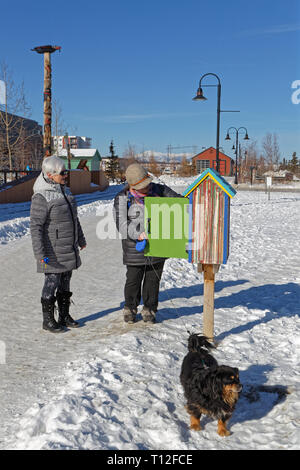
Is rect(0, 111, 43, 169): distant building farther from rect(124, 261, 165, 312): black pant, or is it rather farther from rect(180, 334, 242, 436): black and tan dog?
rect(180, 334, 242, 436): black and tan dog

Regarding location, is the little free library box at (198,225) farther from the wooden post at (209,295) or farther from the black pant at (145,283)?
the black pant at (145,283)

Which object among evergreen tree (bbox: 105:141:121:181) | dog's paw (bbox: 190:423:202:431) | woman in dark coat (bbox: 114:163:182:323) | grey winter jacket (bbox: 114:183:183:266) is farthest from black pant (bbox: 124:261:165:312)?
evergreen tree (bbox: 105:141:121:181)

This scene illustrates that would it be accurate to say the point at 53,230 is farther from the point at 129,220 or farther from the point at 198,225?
the point at 198,225

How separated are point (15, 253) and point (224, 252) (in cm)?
693

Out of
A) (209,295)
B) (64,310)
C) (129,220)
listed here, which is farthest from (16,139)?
(209,295)

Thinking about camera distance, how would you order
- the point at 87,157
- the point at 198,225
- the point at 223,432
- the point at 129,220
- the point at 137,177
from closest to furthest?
the point at 223,432
the point at 198,225
the point at 137,177
the point at 129,220
the point at 87,157

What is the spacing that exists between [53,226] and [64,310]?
3.55ft

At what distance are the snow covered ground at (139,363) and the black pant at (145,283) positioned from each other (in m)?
0.29

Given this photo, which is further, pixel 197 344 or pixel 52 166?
pixel 52 166

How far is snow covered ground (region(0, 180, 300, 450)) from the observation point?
3.13 metres

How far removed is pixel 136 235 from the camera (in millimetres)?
4812
